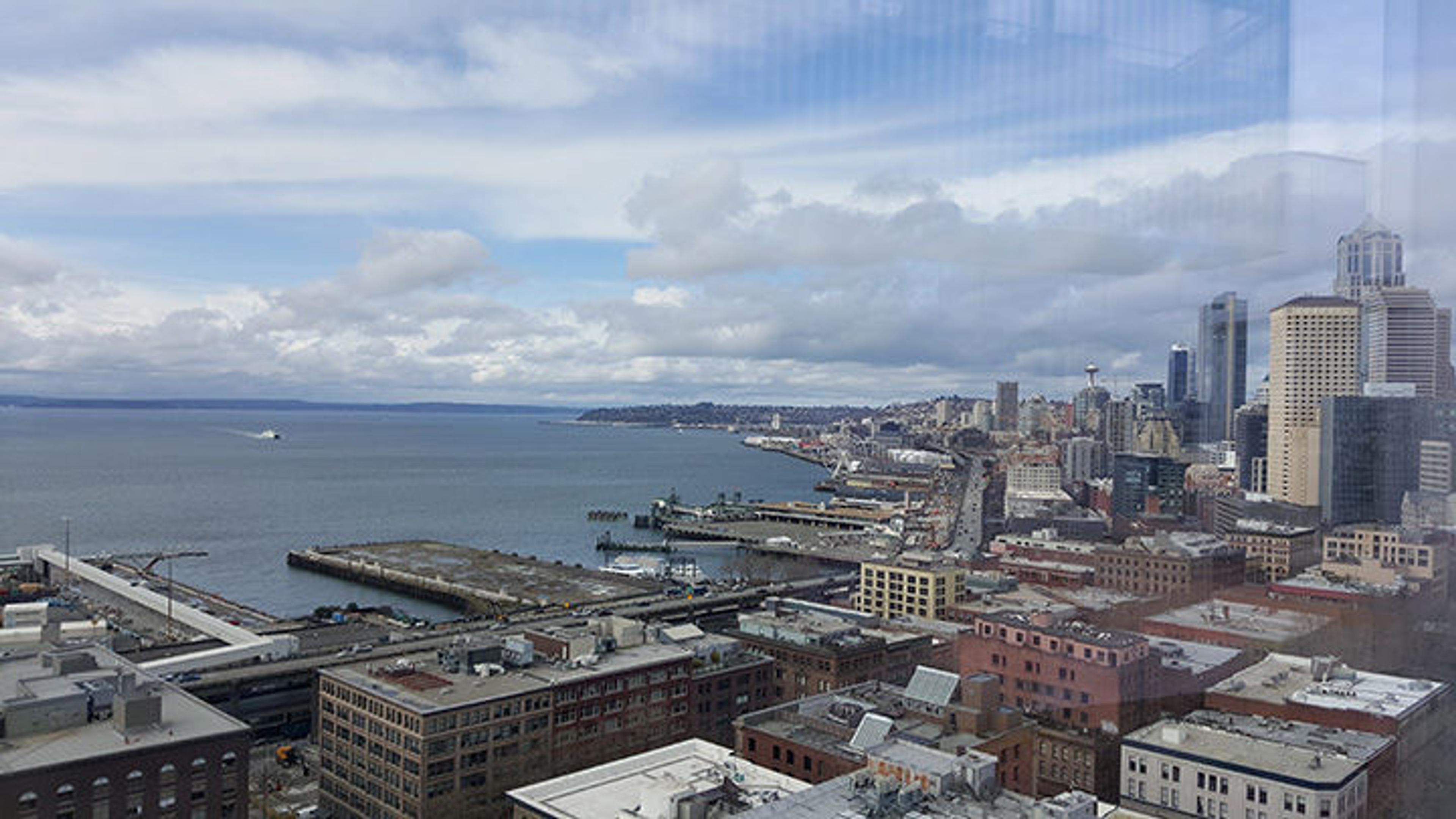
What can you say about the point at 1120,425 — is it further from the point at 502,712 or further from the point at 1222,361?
the point at 502,712

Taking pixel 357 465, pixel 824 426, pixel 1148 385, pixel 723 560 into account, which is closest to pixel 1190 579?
pixel 1148 385

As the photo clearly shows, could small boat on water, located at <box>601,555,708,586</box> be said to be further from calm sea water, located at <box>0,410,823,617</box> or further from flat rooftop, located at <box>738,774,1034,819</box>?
flat rooftop, located at <box>738,774,1034,819</box>

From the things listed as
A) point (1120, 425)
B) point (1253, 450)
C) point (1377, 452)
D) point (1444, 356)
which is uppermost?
point (1444, 356)

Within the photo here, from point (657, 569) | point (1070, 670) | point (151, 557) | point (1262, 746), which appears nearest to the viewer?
point (1262, 746)

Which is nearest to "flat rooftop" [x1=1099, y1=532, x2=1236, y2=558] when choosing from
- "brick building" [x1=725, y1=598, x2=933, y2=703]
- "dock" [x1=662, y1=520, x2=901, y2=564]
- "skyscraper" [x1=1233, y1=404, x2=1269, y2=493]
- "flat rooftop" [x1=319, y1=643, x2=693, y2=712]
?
"skyscraper" [x1=1233, y1=404, x2=1269, y2=493]

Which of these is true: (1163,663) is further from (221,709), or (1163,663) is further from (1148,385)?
(221,709)

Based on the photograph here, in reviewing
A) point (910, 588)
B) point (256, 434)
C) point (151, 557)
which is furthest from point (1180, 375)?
point (256, 434)

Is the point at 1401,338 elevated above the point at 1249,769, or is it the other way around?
the point at 1401,338
